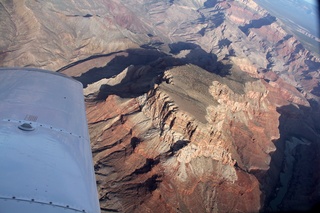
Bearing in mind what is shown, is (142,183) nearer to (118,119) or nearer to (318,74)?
(118,119)

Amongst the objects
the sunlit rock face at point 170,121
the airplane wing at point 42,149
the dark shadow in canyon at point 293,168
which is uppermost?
the airplane wing at point 42,149

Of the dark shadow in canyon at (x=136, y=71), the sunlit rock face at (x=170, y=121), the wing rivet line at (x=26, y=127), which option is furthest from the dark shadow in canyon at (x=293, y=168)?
the wing rivet line at (x=26, y=127)

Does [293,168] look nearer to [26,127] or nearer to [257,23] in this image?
[26,127]

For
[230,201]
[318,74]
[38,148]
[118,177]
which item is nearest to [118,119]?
[118,177]

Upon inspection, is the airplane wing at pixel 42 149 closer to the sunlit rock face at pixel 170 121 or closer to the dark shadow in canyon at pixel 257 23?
the sunlit rock face at pixel 170 121

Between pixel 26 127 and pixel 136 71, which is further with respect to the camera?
pixel 136 71

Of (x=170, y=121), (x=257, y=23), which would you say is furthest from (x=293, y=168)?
(x=257, y=23)

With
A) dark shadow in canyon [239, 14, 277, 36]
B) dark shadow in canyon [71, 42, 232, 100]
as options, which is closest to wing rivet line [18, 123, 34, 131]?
dark shadow in canyon [71, 42, 232, 100]
